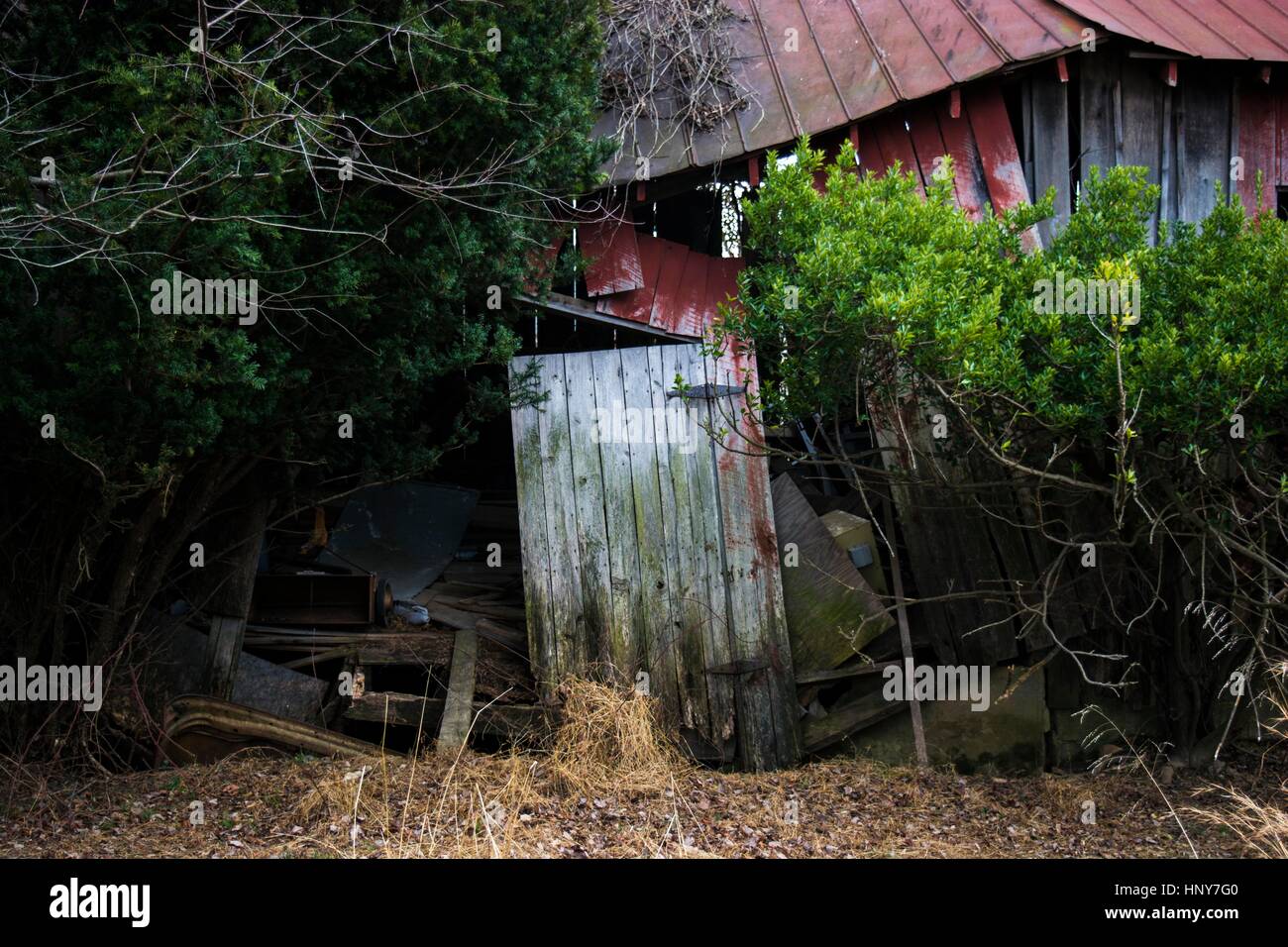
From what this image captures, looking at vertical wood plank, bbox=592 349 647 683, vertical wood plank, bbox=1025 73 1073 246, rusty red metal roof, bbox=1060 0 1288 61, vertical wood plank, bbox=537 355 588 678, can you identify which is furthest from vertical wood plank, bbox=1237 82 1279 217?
vertical wood plank, bbox=537 355 588 678

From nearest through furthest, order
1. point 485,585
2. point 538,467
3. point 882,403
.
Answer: point 882,403 < point 538,467 < point 485,585

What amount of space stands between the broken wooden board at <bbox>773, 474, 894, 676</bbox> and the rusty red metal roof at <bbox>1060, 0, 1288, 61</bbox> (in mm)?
3972

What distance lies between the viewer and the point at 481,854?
5277 mm

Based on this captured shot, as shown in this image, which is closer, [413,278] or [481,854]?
[481,854]

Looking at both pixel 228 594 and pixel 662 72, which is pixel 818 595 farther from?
pixel 228 594

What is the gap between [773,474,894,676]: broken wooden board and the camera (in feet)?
24.4

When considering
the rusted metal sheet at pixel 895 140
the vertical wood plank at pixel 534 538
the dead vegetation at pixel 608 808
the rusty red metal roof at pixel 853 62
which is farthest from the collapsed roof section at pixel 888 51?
the dead vegetation at pixel 608 808

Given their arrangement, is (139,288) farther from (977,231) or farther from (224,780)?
(977,231)

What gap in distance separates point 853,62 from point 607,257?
2.28 metres

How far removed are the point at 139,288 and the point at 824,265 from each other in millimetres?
3408

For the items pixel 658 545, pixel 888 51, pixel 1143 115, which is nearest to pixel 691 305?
pixel 658 545

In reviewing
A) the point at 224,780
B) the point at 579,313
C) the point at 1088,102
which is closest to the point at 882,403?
the point at 579,313
